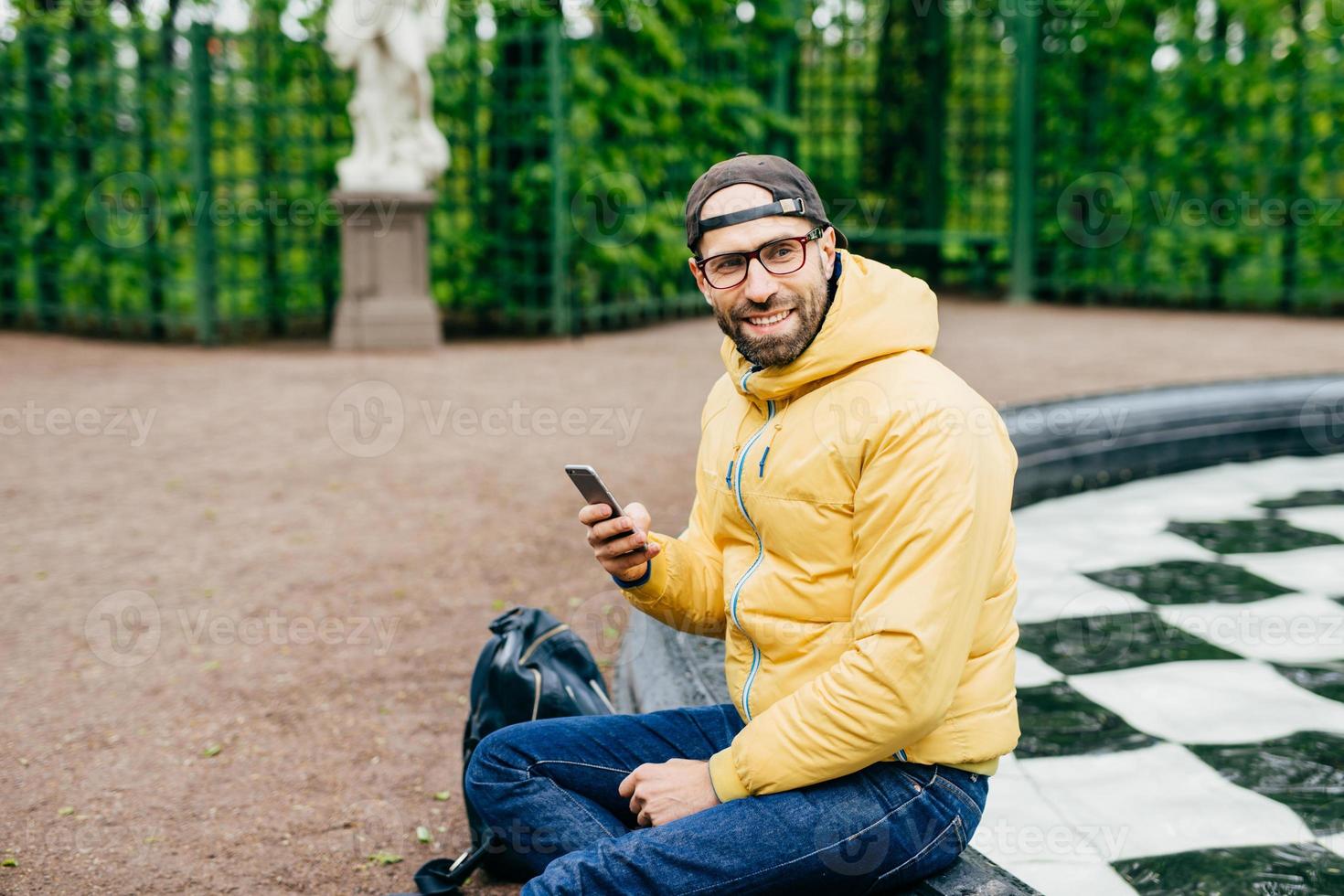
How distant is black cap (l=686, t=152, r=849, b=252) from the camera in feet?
6.75

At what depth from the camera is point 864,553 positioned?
198cm

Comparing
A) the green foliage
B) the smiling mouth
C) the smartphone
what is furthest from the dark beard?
the green foliage

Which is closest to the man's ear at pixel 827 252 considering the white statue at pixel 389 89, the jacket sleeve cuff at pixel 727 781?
the jacket sleeve cuff at pixel 727 781

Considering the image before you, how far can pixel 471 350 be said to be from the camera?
31.9 feet

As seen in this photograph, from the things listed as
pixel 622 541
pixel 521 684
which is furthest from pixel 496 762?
pixel 622 541

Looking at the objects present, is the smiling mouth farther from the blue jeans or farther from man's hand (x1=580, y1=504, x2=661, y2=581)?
the blue jeans

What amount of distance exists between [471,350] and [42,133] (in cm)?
421

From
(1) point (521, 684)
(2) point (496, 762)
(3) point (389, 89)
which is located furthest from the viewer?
(3) point (389, 89)

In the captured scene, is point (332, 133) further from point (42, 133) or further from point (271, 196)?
point (42, 133)

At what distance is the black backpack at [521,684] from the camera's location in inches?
103

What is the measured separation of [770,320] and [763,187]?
21 centimetres

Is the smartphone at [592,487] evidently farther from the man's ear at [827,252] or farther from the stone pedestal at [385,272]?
the stone pedestal at [385,272]

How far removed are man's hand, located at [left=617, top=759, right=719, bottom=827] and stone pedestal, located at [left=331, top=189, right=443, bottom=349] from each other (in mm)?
7826

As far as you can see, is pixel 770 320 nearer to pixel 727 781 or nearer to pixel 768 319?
pixel 768 319
